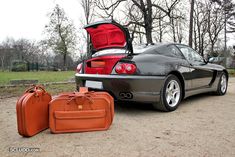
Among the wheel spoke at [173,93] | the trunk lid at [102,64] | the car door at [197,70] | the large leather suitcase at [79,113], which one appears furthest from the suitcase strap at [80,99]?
the car door at [197,70]

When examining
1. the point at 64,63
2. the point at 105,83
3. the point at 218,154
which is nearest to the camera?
the point at 218,154

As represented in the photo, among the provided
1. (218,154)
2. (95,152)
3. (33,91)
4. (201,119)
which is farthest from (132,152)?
(201,119)

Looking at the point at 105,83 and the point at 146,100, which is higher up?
the point at 105,83

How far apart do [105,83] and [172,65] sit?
1.13m

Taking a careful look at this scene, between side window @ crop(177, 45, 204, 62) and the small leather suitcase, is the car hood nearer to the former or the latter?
side window @ crop(177, 45, 204, 62)

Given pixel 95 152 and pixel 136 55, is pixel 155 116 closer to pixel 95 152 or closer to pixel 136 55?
pixel 136 55

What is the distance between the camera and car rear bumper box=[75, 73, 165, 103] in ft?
11.6

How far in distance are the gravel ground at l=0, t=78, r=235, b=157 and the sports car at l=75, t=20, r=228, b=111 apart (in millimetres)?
380

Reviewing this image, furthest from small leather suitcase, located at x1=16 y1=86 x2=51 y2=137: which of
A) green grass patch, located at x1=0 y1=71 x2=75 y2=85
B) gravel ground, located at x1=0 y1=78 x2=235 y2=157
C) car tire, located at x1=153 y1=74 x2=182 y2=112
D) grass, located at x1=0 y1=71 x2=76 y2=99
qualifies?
green grass patch, located at x1=0 y1=71 x2=75 y2=85

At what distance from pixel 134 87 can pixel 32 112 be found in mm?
1483

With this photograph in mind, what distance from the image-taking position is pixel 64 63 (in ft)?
104

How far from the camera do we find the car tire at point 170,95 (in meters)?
3.76

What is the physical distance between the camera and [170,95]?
3.96 m

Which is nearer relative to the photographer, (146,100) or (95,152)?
(95,152)
